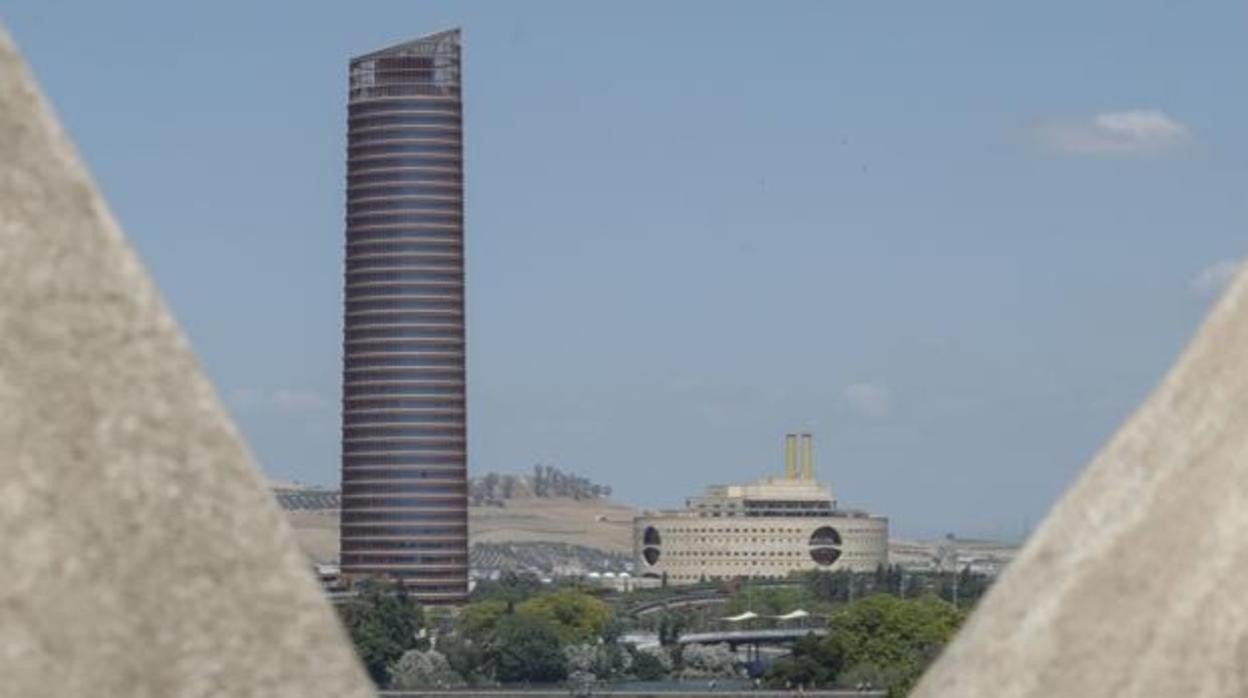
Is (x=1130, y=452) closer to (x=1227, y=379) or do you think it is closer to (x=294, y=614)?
(x=1227, y=379)

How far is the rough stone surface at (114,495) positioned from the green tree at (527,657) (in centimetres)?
16364

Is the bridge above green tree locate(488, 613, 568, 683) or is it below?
above

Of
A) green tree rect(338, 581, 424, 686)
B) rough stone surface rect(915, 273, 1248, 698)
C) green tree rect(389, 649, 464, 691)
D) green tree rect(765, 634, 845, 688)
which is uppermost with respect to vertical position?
green tree rect(338, 581, 424, 686)

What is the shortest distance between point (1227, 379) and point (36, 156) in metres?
2.30

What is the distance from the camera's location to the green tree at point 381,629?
168625mm

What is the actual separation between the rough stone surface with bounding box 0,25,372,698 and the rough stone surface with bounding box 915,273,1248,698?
1244mm

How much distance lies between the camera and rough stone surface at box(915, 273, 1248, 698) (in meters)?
6.23

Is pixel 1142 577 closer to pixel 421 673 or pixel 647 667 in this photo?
pixel 421 673

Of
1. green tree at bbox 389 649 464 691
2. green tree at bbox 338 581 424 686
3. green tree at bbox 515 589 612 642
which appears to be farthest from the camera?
green tree at bbox 515 589 612 642

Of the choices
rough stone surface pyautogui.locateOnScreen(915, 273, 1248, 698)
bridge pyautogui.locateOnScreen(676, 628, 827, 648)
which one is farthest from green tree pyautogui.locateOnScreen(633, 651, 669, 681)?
rough stone surface pyautogui.locateOnScreen(915, 273, 1248, 698)

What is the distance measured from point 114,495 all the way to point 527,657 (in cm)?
16626

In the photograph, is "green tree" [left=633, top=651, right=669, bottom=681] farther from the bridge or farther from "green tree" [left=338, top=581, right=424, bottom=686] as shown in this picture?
the bridge

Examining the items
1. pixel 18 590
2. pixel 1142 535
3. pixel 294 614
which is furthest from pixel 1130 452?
pixel 18 590

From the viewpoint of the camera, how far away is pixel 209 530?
5.96 meters
